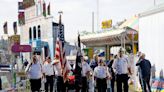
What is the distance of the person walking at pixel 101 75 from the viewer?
56.5ft

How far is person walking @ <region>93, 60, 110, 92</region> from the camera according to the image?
56.5 ft

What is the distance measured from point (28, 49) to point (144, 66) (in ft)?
24.6

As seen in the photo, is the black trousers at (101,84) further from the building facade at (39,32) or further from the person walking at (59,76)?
the building facade at (39,32)

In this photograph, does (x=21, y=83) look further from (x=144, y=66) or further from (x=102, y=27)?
(x=102, y=27)

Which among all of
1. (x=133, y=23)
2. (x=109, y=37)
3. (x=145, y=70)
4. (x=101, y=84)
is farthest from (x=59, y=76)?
(x=109, y=37)

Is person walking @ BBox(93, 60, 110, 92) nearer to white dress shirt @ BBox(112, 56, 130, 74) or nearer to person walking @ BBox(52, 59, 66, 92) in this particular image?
white dress shirt @ BBox(112, 56, 130, 74)

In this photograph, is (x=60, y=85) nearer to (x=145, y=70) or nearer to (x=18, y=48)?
(x=145, y=70)

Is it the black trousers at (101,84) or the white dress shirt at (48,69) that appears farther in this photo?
the white dress shirt at (48,69)

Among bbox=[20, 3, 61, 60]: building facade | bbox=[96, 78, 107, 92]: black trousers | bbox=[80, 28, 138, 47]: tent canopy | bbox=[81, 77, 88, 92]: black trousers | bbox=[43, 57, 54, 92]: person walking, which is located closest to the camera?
bbox=[96, 78, 107, 92]: black trousers

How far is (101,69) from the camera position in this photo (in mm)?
17250

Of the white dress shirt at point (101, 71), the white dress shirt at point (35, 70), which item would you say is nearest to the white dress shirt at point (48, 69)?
the white dress shirt at point (35, 70)

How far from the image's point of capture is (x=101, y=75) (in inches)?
682

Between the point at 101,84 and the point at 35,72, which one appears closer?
the point at 35,72

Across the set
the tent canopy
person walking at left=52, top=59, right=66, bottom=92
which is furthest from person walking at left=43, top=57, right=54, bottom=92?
the tent canopy
